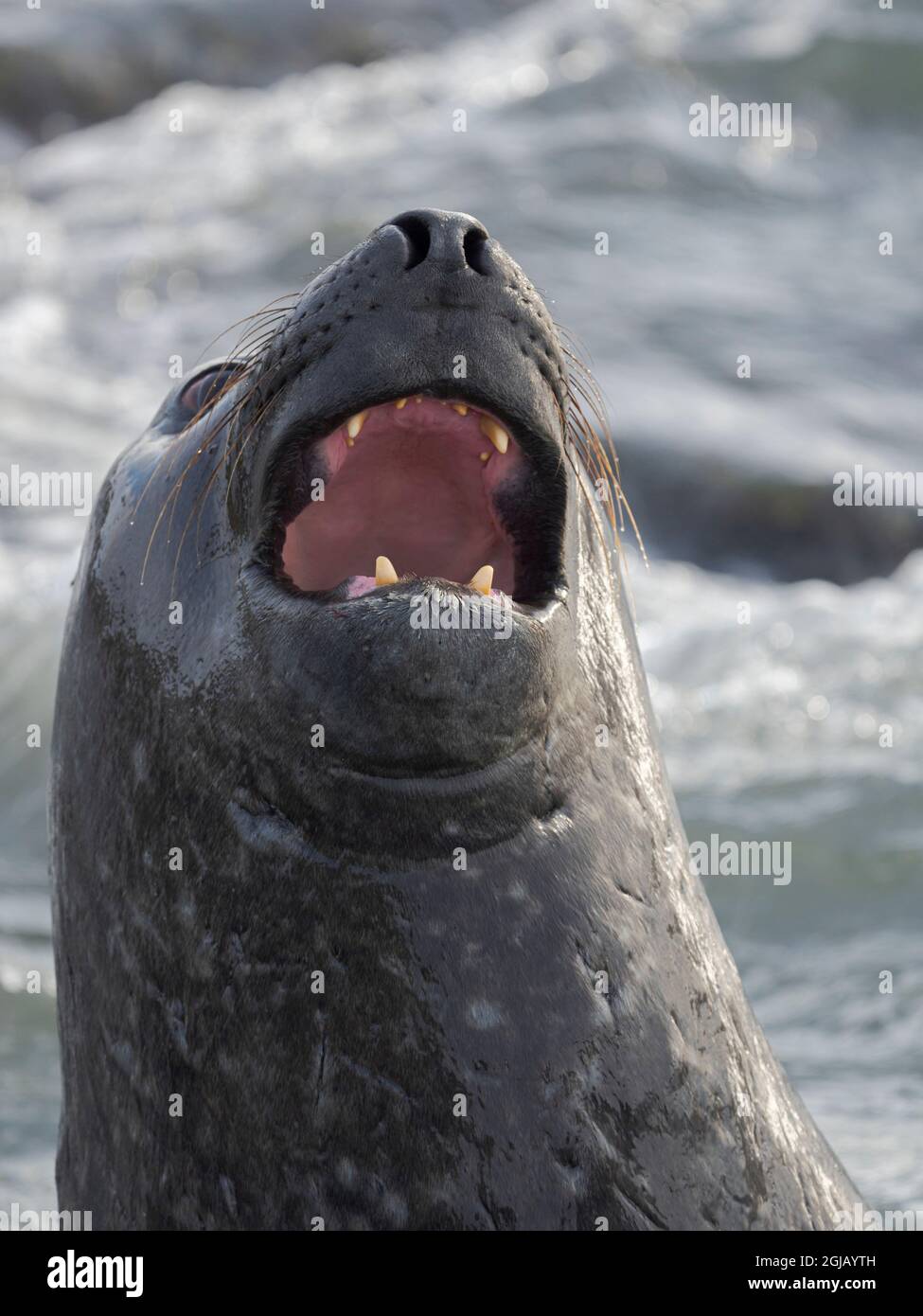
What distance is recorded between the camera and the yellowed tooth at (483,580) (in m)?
2.74

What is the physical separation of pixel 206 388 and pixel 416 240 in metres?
0.78

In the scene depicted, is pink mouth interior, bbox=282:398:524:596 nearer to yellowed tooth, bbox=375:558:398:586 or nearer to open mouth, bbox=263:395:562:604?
open mouth, bbox=263:395:562:604

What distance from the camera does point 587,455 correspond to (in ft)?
10.4

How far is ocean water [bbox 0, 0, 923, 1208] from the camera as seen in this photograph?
6957 millimetres

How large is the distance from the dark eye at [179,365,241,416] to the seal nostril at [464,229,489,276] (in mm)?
603

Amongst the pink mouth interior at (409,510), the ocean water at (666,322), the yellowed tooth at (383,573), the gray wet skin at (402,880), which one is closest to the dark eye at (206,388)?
the gray wet skin at (402,880)

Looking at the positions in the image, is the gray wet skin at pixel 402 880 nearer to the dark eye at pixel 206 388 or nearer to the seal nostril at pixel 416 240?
the seal nostril at pixel 416 240

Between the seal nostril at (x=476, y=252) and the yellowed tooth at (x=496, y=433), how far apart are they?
8.9 inches

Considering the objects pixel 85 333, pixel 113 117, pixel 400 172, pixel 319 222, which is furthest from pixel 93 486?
pixel 113 117

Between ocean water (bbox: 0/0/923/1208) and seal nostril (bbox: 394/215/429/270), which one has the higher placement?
ocean water (bbox: 0/0/923/1208)

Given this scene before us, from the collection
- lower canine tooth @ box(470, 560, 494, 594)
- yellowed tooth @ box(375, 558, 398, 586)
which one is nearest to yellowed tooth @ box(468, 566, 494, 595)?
lower canine tooth @ box(470, 560, 494, 594)

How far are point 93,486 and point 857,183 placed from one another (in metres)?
8.20
